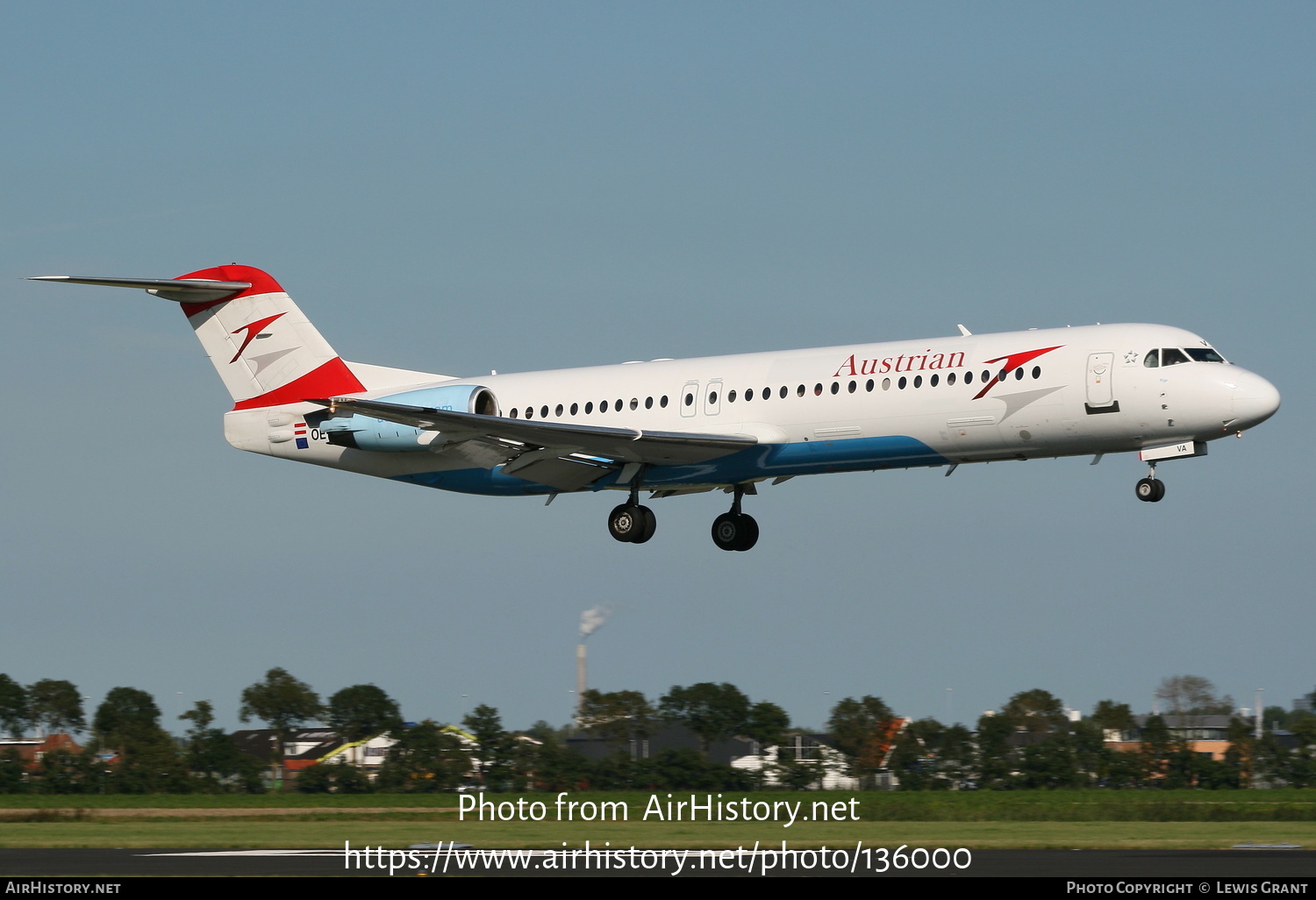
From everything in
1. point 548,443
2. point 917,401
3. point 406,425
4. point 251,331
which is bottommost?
point 548,443

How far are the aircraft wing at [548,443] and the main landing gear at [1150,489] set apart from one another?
6.82m

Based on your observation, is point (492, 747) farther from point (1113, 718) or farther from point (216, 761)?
point (1113, 718)

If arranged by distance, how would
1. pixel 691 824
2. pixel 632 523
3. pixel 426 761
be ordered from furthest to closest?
pixel 426 761, pixel 632 523, pixel 691 824

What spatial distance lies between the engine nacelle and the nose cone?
1427 centimetres

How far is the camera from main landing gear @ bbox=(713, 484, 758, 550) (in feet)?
114

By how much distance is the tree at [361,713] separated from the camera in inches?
2276

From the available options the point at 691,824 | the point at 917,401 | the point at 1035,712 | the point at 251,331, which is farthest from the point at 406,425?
the point at 1035,712

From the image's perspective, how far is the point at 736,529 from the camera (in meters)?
34.8

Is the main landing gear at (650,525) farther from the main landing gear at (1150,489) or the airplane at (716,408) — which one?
the main landing gear at (1150,489)

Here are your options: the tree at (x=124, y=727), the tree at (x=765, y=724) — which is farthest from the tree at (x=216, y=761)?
the tree at (x=765, y=724)

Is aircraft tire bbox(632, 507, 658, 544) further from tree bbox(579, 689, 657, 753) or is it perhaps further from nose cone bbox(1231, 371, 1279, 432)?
tree bbox(579, 689, 657, 753)

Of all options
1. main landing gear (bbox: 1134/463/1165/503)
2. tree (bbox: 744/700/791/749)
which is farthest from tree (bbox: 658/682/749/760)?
main landing gear (bbox: 1134/463/1165/503)

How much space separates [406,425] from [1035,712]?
37159 millimetres
